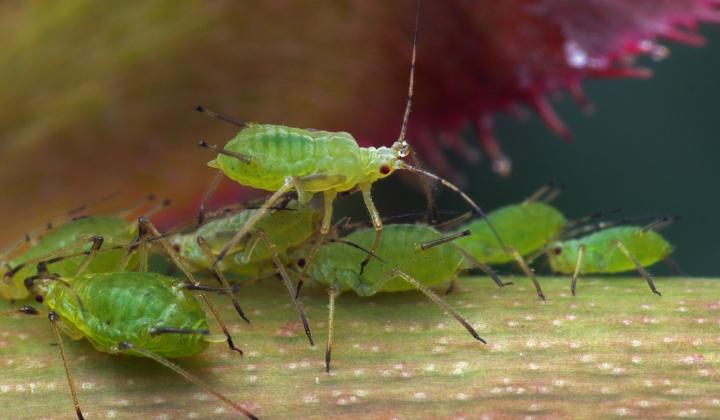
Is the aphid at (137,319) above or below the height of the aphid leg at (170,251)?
below

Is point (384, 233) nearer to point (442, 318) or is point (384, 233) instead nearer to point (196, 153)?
point (442, 318)

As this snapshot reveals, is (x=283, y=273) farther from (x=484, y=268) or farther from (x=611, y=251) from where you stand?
(x=611, y=251)

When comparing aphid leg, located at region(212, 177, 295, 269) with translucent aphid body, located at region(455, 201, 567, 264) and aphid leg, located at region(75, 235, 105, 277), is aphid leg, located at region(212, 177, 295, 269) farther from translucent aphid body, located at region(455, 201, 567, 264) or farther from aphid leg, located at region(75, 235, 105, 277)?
translucent aphid body, located at region(455, 201, 567, 264)

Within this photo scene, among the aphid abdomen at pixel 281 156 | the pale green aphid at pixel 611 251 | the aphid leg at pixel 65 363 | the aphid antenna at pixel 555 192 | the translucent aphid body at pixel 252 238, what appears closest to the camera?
the aphid leg at pixel 65 363

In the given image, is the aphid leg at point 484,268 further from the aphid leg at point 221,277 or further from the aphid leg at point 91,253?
the aphid leg at point 91,253

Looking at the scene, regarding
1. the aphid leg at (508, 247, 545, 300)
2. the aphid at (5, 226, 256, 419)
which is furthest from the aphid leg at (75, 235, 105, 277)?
the aphid leg at (508, 247, 545, 300)

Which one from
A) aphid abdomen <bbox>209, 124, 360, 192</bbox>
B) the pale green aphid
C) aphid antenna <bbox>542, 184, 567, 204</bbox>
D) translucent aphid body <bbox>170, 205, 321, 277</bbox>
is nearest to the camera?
aphid abdomen <bbox>209, 124, 360, 192</bbox>

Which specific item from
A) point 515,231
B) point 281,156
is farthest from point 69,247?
point 515,231

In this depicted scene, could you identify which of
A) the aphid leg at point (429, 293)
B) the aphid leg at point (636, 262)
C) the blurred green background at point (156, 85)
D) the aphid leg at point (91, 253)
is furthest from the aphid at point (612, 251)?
the aphid leg at point (91, 253)
